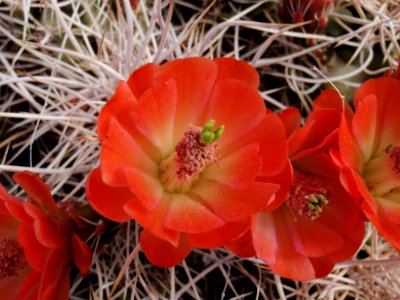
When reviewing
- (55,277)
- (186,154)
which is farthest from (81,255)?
(186,154)

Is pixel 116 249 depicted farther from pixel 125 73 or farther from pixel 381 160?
pixel 381 160

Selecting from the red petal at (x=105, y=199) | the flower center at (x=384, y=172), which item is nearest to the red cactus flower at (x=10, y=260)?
the red petal at (x=105, y=199)

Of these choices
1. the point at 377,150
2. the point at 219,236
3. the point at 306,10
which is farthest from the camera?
the point at 306,10

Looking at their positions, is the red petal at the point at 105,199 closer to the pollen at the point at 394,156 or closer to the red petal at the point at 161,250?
the red petal at the point at 161,250

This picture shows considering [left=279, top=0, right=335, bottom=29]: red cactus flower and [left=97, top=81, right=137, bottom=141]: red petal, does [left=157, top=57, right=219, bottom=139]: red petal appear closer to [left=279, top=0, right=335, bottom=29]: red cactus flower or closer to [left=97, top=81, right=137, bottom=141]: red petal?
[left=97, top=81, right=137, bottom=141]: red petal

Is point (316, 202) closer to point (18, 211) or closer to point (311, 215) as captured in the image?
point (311, 215)

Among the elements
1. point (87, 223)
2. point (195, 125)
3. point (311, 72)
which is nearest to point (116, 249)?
point (87, 223)
